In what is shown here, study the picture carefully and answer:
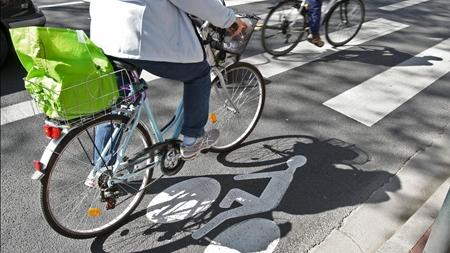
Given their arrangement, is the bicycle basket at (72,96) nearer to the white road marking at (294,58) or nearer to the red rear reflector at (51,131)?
the red rear reflector at (51,131)

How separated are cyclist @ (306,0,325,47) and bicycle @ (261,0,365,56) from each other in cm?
9

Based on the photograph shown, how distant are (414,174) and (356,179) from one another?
22.2 inches

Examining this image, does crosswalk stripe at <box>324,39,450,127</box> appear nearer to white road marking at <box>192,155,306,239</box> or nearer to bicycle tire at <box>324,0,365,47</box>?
bicycle tire at <box>324,0,365,47</box>

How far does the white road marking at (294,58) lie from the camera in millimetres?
4230

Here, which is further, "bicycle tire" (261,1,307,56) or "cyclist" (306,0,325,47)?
"bicycle tire" (261,1,307,56)

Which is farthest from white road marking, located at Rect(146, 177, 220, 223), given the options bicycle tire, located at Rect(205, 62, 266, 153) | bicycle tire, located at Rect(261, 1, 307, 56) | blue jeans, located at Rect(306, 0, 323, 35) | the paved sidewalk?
blue jeans, located at Rect(306, 0, 323, 35)

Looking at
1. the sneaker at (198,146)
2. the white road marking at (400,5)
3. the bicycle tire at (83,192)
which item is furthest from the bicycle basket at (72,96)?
the white road marking at (400,5)

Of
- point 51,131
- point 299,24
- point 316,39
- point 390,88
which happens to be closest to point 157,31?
point 51,131

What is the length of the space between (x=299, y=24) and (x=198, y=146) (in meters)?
3.96

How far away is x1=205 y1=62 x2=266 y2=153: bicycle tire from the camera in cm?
341

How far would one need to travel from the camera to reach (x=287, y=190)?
3262mm

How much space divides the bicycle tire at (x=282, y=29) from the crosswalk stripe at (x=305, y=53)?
0.44 ft

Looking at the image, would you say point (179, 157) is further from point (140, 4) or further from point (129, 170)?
point (140, 4)

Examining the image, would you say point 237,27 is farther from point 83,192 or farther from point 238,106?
point 83,192
